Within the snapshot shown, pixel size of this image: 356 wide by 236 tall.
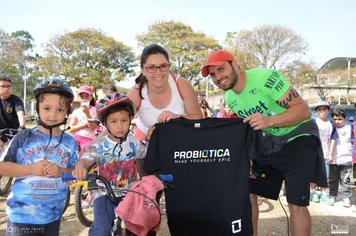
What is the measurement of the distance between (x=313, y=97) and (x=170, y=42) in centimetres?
1854

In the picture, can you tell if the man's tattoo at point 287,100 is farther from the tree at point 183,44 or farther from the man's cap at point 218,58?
the tree at point 183,44

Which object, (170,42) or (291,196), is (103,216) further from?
(170,42)

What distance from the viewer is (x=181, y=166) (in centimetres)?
299

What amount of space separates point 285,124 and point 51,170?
2.15 m

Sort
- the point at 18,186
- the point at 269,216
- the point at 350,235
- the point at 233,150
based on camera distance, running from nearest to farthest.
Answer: the point at 18,186, the point at 233,150, the point at 350,235, the point at 269,216

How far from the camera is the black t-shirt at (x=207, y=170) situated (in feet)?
9.53

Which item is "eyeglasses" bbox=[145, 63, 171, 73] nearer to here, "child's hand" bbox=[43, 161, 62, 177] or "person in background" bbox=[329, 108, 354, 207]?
"child's hand" bbox=[43, 161, 62, 177]

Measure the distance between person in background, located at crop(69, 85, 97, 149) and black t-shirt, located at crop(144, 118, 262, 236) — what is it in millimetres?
2797

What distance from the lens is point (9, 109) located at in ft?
21.4

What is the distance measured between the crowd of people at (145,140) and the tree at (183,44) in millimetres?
36799

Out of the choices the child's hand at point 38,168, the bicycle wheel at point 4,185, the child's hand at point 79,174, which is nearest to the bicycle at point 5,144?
the bicycle wheel at point 4,185

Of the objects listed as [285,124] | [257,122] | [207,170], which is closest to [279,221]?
[285,124]

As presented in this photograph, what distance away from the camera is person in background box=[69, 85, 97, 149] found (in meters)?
5.70

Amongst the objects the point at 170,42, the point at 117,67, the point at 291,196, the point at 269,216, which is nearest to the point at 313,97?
the point at 170,42
